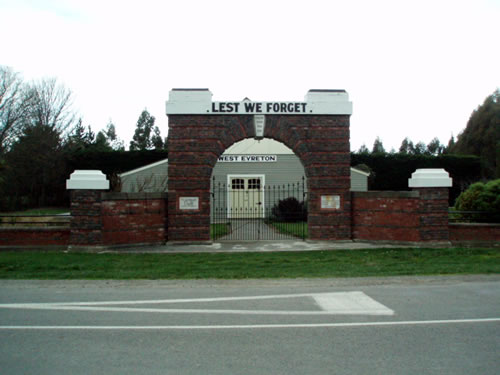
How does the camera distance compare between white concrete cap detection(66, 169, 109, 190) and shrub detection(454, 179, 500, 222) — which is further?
shrub detection(454, 179, 500, 222)

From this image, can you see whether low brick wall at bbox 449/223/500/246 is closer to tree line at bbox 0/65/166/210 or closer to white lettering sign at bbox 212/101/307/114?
white lettering sign at bbox 212/101/307/114

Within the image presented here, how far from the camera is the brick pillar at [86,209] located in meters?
12.8

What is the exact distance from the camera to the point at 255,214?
2211cm

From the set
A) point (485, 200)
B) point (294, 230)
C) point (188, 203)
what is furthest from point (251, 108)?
point (485, 200)

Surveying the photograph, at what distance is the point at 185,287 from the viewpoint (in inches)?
331

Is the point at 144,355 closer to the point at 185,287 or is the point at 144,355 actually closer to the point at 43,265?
the point at 185,287

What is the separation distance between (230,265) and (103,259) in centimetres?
348

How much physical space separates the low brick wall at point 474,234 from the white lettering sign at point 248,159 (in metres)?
14.3

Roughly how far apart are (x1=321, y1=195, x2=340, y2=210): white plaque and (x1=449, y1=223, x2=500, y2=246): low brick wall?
352 cm

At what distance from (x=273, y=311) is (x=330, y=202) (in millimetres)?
8292

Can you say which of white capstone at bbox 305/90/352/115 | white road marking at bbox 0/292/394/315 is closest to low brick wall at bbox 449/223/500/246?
white capstone at bbox 305/90/352/115

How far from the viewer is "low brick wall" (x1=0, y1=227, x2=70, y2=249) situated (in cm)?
1324

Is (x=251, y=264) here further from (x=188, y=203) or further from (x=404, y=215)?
(x=404, y=215)

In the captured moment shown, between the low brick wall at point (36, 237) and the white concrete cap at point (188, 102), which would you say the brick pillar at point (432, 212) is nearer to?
the white concrete cap at point (188, 102)
